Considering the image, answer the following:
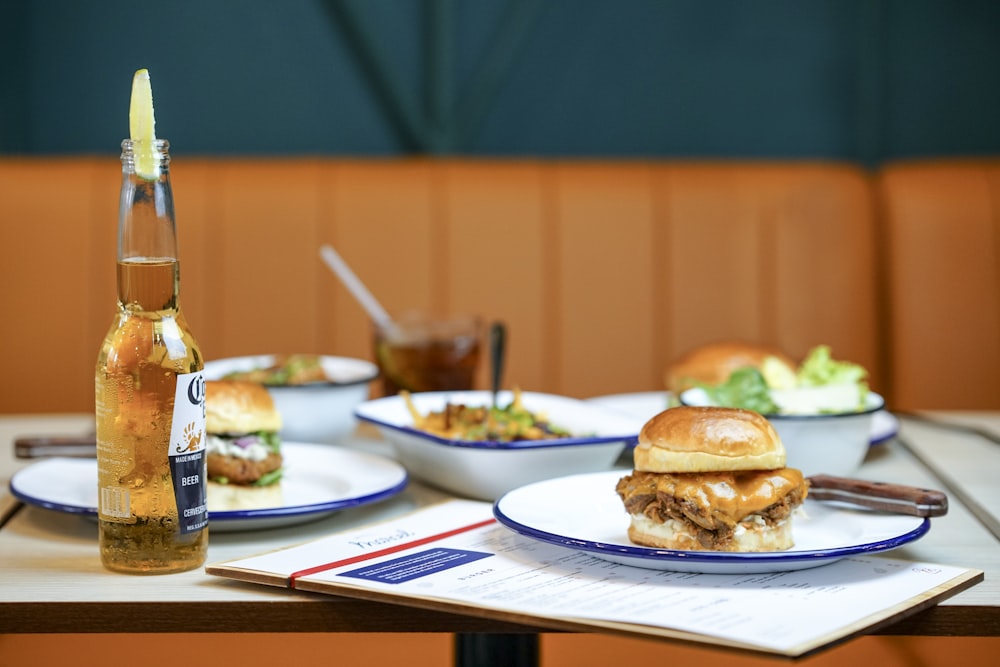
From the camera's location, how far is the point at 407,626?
91 cm

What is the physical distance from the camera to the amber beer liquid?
36.3 inches

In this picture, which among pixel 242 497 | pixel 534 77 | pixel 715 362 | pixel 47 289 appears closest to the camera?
pixel 242 497

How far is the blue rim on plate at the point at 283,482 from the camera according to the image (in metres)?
1.08

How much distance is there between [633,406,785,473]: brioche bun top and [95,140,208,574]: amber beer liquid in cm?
37

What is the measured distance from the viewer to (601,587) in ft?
2.98

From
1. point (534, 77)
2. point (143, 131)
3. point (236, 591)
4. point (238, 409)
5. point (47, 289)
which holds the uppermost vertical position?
point (534, 77)

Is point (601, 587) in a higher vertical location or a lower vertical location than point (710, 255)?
lower

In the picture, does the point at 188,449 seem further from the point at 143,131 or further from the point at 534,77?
the point at 534,77

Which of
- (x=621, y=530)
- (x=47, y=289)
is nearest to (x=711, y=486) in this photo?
(x=621, y=530)

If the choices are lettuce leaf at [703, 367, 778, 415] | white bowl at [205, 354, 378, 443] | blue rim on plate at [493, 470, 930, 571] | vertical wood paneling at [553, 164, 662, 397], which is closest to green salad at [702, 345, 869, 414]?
lettuce leaf at [703, 367, 778, 415]

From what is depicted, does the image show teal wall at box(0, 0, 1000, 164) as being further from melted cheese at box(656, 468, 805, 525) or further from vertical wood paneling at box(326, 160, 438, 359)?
melted cheese at box(656, 468, 805, 525)

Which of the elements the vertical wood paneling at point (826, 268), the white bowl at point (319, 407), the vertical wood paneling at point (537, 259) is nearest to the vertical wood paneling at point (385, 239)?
the vertical wood paneling at point (537, 259)

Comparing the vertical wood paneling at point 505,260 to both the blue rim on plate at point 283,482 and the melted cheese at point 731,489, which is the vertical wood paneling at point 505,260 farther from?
the melted cheese at point 731,489

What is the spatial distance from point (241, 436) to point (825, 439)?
62 centimetres
